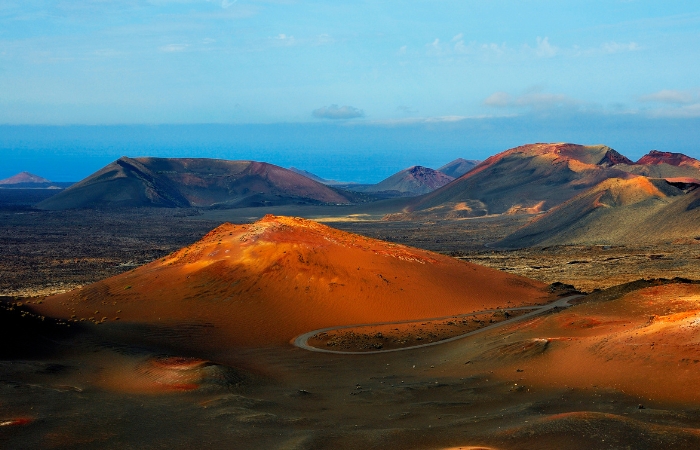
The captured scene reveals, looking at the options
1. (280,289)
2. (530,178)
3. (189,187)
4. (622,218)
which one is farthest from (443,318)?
(189,187)

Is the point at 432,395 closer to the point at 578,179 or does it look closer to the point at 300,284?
the point at 300,284

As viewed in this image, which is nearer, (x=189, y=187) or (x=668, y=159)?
(x=668, y=159)

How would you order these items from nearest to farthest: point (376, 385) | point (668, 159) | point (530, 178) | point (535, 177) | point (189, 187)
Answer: point (376, 385) < point (535, 177) < point (530, 178) < point (668, 159) < point (189, 187)

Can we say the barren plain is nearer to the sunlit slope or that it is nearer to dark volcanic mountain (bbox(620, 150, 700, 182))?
the sunlit slope

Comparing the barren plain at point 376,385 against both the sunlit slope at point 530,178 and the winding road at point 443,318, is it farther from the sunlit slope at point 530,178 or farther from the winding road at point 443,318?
the sunlit slope at point 530,178

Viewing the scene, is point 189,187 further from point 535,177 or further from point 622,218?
point 622,218

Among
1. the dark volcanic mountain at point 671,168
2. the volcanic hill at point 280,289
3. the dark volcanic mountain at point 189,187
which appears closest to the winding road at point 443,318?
the volcanic hill at point 280,289

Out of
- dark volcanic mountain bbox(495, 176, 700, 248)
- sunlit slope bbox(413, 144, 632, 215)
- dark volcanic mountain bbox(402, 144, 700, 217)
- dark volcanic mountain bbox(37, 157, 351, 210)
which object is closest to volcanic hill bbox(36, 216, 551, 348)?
dark volcanic mountain bbox(495, 176, 700, 248)
